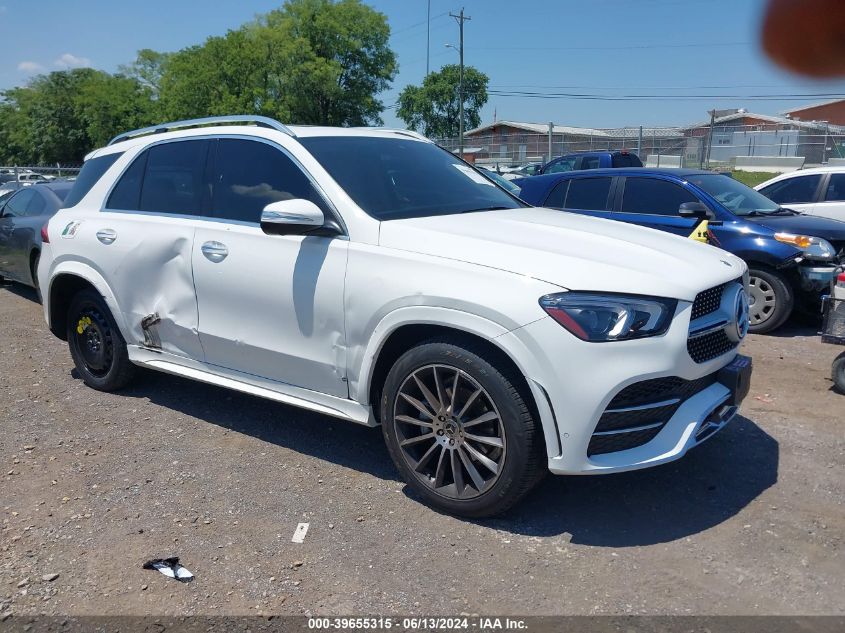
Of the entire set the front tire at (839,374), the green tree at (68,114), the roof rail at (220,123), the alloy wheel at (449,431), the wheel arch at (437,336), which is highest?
the green tree at (68,114)

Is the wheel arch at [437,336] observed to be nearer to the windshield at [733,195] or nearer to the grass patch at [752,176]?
the windshield at [733,195]

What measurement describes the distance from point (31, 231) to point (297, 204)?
6431 millimetres

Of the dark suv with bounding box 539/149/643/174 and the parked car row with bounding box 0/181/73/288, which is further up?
the dark suv with bounding box 539/149/643/174

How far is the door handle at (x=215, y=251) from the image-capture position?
417 centimetres

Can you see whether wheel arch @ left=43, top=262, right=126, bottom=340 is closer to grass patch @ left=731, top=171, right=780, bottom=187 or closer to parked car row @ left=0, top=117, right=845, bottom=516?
parked car row @ left=0, top=117, right=845, bottom=516

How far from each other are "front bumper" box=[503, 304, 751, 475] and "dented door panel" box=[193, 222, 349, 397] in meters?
1.12

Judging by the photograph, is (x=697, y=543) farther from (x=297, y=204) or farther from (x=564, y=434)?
(x=297, y=204)

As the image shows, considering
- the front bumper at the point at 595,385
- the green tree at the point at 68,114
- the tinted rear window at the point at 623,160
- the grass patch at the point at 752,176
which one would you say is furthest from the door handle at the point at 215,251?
the green tree at the point at 68,114

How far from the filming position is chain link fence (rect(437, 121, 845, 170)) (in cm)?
2406

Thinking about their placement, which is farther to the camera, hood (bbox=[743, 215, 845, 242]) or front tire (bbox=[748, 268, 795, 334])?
hood (bbox=[743, 215, 845, 242])

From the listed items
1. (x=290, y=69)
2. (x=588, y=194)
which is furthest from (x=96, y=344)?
(x=290, y=69)

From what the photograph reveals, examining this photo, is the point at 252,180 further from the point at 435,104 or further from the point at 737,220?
the point at 435,104

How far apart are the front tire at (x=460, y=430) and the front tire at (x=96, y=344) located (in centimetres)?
250

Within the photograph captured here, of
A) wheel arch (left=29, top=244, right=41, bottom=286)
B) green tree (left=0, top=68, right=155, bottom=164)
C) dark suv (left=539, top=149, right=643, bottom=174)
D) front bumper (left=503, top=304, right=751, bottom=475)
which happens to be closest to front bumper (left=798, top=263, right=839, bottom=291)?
front bumper (left=503, top=304, right=751, bottom=475)
